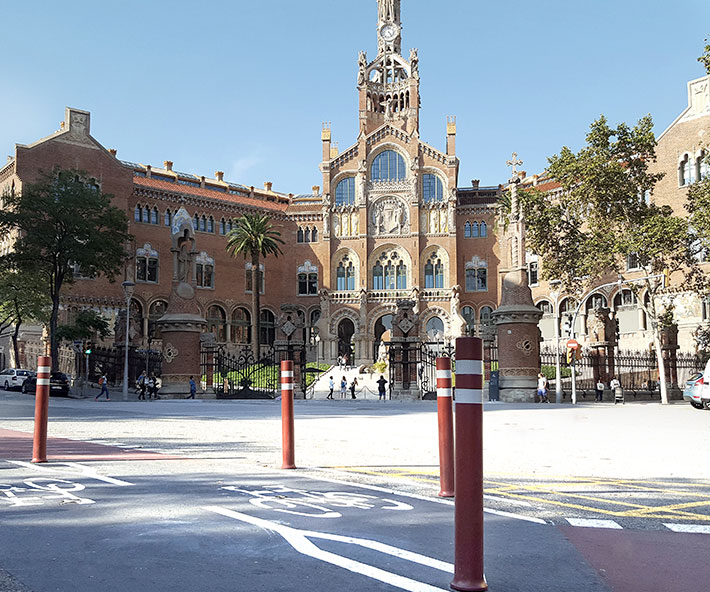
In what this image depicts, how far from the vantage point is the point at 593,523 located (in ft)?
17.7

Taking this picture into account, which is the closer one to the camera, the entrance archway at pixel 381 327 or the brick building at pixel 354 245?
the brick building at pixel 354 245

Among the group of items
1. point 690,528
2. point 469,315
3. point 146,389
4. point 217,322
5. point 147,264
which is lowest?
point 690,528

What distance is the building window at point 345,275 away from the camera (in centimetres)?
6656

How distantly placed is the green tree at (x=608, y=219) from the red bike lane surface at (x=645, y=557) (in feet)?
98.7

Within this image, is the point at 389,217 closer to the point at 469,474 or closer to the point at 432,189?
the point at 432,189

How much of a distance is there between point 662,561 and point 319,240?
64662 millimetres

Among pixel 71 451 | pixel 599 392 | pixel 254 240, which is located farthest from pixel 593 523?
pixel 254 240

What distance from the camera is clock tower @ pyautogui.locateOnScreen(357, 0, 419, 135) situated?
69500mm

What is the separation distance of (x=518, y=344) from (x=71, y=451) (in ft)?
74.6

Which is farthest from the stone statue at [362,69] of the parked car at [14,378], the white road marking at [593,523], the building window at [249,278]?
the white road marking at [593,523]

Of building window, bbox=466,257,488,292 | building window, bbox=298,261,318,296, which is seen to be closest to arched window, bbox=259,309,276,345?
building window, bbox=298,261,318,296

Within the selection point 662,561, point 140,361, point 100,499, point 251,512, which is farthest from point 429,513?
point 140,361

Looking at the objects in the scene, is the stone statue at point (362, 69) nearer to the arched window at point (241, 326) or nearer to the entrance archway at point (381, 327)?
the entrance archway at point (381, 327)

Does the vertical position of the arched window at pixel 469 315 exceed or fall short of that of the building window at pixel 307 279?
it falls short
